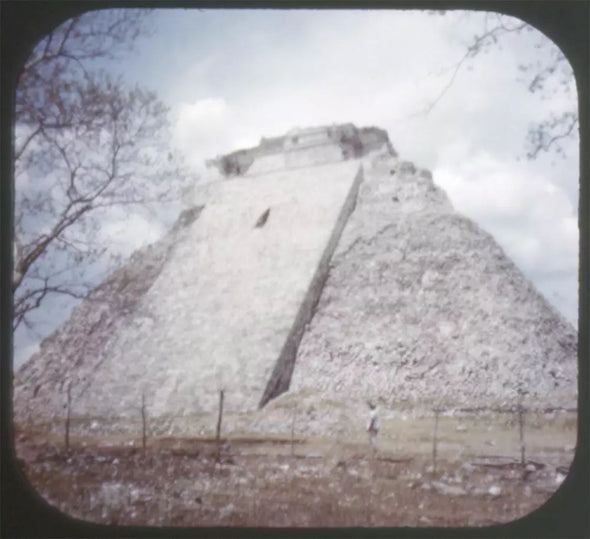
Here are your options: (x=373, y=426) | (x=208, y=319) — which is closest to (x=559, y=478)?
(x=373, y=426)

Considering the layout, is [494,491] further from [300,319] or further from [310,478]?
[300,319]

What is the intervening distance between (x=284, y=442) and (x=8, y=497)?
6.40 feet

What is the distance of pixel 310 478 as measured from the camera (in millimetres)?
4434

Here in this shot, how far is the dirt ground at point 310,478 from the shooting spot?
4012 mm

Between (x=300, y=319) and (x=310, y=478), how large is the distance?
2.78 metres

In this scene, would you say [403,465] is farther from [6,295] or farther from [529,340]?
[6,295]

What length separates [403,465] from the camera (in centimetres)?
443

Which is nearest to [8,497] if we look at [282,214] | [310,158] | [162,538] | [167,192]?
[162,538]

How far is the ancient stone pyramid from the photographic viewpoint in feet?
17.1

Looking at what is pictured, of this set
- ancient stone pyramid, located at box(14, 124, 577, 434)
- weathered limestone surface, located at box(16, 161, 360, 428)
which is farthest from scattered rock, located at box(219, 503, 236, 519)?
weathered limestone surface, located at box(16, 161, 360, 428)

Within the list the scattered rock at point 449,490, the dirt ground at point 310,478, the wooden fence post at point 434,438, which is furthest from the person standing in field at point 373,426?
the scattered rock at point 449,490

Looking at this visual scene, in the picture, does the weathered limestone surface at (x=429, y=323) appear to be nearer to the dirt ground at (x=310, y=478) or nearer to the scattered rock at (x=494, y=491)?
the dirt ground at (x=310, y=478)

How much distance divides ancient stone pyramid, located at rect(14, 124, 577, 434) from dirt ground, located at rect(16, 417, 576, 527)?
294mm

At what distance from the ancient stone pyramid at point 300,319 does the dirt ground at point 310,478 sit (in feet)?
0.97
